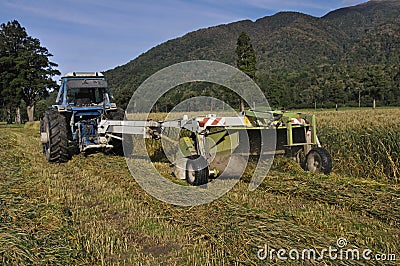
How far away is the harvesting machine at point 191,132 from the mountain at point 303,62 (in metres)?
3.33

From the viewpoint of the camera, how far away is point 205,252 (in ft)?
12.6

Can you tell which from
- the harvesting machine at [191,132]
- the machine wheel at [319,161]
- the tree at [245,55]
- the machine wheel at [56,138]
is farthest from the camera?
the tree at [245,55]

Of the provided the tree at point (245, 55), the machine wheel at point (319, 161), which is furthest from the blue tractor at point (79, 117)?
the tree at point (245, 55)

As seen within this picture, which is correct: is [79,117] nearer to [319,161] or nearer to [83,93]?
[83,93]

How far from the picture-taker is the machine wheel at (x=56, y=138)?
909cm

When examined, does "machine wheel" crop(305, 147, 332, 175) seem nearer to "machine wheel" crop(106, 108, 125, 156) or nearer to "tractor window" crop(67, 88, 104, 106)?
"machine wheel" crop(106, 108, 125, 156)

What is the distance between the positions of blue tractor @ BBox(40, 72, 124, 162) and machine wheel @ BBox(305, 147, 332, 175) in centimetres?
427

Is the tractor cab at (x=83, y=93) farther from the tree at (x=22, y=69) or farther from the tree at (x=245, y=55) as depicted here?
the tree at (x=22, y=69)

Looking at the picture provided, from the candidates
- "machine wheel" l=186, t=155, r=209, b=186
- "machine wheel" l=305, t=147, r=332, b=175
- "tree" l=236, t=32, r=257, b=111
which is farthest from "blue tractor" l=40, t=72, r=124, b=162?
"tree" l=236, t=32, r=257, b=111

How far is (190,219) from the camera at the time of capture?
15.8 feet

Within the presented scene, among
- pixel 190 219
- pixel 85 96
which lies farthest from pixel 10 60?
pixel 190 219

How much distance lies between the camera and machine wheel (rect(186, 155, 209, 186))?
638cm

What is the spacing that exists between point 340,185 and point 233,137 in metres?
1.99

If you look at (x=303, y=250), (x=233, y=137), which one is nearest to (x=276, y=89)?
(x=233, y=137)
